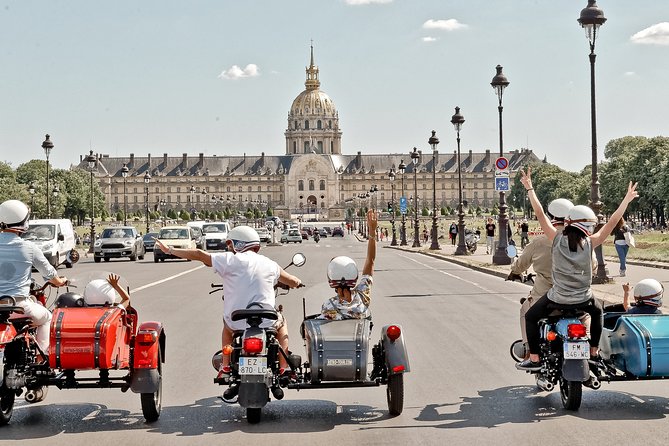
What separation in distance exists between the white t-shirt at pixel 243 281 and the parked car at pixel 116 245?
3570cm

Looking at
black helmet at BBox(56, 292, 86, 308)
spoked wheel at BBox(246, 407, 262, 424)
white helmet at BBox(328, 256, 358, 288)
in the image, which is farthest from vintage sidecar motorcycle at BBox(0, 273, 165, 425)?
white helmet at BBox(328, 256, 358, 288)

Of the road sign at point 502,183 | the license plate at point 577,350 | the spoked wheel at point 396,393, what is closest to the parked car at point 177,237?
the road sign at point 502,183

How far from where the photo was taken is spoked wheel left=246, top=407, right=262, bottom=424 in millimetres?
7594

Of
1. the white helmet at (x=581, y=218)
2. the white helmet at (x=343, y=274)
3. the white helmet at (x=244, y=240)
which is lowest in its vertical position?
the white helmet at (x=343, y=274)

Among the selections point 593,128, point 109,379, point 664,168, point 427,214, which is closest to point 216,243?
point 593,128

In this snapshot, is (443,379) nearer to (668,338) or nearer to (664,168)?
(668,338)

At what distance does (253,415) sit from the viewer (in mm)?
7613

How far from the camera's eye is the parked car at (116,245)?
42.9 m

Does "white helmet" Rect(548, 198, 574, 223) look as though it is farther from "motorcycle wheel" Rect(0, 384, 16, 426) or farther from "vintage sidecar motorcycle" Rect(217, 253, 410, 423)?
"motorcycle wheel" Rect(0, 384, 16, 426)

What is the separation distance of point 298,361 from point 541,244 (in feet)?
7.65

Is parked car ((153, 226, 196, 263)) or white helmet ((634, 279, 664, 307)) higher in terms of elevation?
white helmet ((634, 279, 664, 307))

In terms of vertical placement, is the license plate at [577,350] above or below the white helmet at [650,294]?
below

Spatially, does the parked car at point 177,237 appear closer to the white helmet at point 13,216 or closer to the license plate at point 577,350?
the white helmet at point 13,216

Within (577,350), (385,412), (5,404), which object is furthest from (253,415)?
(577,350)
